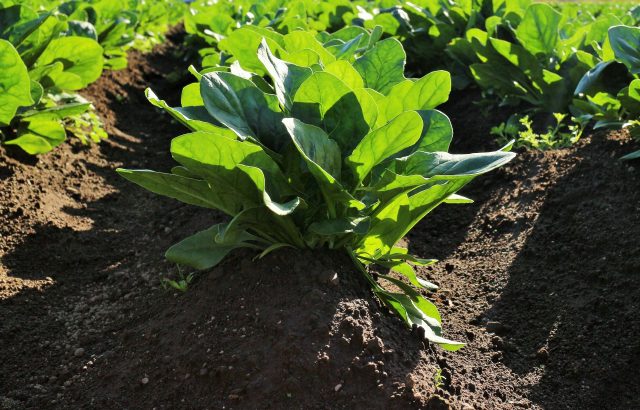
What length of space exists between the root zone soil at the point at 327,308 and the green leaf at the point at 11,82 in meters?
0.63

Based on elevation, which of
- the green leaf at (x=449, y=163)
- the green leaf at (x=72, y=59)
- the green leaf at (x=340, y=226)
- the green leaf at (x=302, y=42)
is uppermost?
the green leaf at (x=302, y=42)

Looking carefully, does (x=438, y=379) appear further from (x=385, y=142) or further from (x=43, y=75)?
(x=43, y=75)

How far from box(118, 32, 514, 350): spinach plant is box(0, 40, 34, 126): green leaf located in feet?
3.71

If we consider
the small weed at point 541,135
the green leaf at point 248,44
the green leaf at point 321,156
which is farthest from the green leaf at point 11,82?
the small weed at point 541,135

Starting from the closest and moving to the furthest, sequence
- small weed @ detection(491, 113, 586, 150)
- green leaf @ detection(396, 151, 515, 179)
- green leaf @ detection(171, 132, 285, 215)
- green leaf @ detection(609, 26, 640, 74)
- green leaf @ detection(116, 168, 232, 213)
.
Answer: green leaf @ detection(171, 132, 285, 215)
green leaf @ detection(396, 151, 515, 179)
green leaf @ detection(116, 168, 232, 213)
green leaf @ detection(609, 26, 640, 74)
small weed @ detection(491, 113, 586, 150)

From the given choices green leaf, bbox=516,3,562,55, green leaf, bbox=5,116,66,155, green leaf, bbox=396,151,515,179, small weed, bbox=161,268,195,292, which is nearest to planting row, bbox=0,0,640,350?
green leaf, bbox=396,151,515,179

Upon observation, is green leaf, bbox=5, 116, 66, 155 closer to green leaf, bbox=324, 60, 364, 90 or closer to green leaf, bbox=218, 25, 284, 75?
green leaf, bbox=218, 25, 284, 75

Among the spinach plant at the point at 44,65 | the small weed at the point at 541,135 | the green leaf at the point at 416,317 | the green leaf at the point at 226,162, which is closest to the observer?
the green leaf at the point at 226,162

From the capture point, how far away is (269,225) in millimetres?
3006

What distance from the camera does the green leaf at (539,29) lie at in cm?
480

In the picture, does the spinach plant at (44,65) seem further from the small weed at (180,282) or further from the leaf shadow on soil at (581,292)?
the leaf shadow on soil at (581,292)

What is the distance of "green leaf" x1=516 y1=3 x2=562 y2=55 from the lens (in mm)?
4801

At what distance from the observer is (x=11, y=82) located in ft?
12.7

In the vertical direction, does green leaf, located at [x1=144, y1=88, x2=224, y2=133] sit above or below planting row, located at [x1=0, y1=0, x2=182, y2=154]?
above
